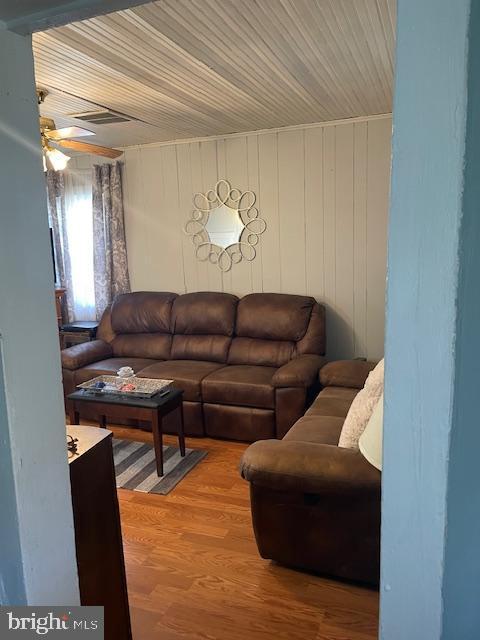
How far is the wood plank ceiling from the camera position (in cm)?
204

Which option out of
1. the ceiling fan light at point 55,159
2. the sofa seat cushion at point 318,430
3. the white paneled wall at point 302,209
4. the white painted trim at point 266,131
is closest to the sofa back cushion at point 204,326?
the white paneled wall at point 302,209

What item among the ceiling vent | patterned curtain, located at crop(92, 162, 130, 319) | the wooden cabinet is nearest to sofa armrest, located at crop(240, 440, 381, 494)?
the wooden cabinet

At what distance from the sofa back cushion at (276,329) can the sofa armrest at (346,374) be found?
38 centimetres

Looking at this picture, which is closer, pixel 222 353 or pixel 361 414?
pixel 361 414

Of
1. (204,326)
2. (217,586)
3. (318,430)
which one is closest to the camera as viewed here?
(217,586)

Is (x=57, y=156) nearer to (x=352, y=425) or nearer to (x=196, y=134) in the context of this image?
(x=196, y=134)

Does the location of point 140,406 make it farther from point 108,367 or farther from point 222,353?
point 222,353

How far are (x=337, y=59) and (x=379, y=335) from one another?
7.56 feet

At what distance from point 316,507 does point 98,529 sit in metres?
0.98

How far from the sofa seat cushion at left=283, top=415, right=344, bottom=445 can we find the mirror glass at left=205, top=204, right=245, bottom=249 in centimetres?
211

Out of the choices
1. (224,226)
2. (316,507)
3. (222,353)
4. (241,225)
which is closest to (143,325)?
(222,353)

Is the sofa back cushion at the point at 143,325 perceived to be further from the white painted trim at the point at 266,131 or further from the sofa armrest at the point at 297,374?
the white painted trim at the point at 266,131

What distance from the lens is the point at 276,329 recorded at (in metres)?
A: 4.14

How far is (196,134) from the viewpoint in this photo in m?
4.40
